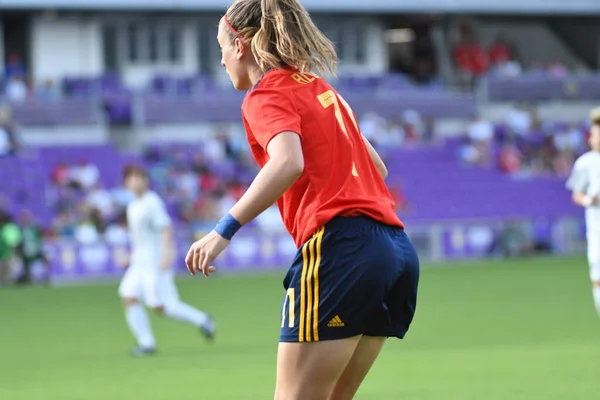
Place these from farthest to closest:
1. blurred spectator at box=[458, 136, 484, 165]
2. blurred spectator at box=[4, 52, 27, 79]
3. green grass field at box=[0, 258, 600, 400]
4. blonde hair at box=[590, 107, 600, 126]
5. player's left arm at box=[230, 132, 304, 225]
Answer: blurred spectator at box=[458, 136, 484, 165] < blurred spectator at box=[4, 52, 27, 79] < blonde hair at box=[590, 107, 600, 126] < green grass field at box=[0, 258, 600, 400] < player's left arm at box=[230, 132, 304, 225]

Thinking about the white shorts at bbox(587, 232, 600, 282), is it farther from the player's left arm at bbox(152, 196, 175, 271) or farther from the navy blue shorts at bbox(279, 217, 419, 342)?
the navy blue shorts at bbox(279, 217, 419, 342)

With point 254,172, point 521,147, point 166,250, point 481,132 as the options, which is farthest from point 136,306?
point 521,147

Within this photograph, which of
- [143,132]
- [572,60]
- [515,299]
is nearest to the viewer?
[515,299]

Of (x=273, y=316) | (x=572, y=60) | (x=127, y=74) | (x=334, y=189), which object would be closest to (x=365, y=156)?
(x=334, y=189)

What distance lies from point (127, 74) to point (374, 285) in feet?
117

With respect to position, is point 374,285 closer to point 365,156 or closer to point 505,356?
point 365,156

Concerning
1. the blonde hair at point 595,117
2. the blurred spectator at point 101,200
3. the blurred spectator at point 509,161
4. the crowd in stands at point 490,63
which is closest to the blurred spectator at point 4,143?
the blurred spectator at point 101,200

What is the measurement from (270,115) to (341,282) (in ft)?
2.20

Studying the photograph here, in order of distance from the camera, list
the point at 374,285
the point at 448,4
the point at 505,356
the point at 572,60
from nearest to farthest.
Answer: the point at 374,285, the point at 505,356, the point at 448,4, the point at 572,60

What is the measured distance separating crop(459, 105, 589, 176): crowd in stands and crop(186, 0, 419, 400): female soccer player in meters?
31.9

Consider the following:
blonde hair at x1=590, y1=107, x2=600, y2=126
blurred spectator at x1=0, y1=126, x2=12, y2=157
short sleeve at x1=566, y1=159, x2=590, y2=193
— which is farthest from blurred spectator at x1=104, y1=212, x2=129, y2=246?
blonde hair at x1=590, y1=107, x2=600, y2=126

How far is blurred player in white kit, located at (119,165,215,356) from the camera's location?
12836 mm

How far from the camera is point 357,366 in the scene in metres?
4.59

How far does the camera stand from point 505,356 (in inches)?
448
